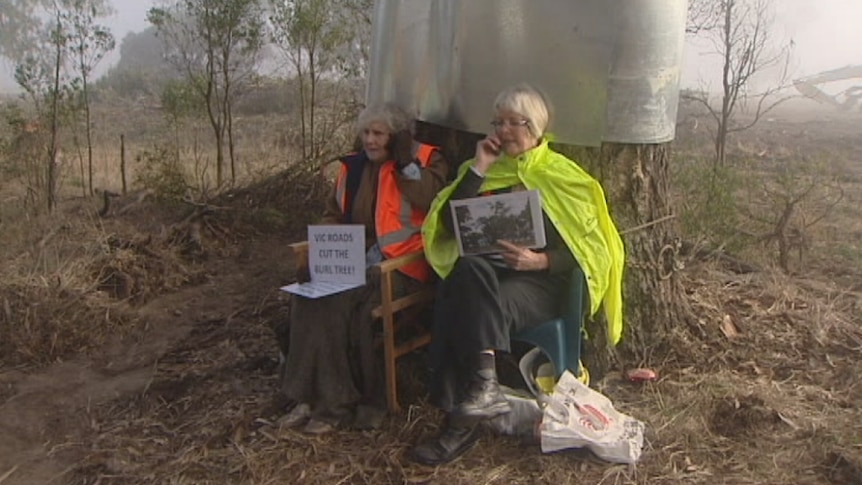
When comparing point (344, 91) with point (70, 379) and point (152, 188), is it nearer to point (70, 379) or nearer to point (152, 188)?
point (152, 188)

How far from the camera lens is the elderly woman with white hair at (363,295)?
10.5 ft

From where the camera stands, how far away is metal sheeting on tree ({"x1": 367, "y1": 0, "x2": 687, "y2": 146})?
3.26 meters

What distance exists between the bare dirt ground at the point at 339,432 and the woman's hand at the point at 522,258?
0.70 meters

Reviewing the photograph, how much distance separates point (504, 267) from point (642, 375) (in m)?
0.95

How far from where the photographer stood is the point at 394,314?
346cm

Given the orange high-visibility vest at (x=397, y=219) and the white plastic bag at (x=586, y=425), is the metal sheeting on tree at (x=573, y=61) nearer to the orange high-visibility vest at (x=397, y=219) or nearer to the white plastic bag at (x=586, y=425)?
the orange high-visibility vest at (x=397, y=219)

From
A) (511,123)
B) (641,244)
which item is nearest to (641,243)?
(641,244)

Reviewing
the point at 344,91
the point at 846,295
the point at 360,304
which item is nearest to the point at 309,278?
the point at 360,304

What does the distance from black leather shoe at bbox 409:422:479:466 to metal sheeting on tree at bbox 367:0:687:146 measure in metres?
1.36

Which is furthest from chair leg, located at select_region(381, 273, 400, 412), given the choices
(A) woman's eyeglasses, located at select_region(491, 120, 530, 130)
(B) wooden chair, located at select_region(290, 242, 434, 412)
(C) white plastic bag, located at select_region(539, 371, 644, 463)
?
(A) woman's eyeglasses, located at select_region(491, 120, 530, 130)

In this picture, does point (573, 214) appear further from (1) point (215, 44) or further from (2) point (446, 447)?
(1) point (215, 44)

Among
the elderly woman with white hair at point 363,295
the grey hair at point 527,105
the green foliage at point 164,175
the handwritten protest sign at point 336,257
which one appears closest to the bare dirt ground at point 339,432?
the elderly woman with white hair at point 363,295

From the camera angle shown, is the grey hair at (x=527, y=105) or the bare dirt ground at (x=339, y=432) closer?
the bare dirt ground at (x=339, y=432)

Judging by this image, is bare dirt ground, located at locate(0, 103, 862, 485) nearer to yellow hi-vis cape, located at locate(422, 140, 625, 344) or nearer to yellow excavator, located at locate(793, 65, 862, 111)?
yellow hi-vis cape, located at locate(422, 140, 625, 344)
